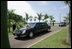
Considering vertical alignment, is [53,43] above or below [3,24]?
below

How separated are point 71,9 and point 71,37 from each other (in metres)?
1.84

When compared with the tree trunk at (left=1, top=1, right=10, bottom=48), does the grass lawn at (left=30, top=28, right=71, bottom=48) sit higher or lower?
lower

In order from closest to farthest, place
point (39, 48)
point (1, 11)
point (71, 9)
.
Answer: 1. point (1, 11)
2. point (39, 48)
3. point (71, 9)

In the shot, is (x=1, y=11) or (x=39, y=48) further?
(x=39, y=48)

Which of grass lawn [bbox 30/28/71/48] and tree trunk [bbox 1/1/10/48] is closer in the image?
tree trunk [bbox 1/1/10/48]

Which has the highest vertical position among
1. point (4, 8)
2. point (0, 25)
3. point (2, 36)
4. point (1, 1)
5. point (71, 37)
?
point (1, 1)

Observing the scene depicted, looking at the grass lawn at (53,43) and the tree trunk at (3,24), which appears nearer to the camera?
the tree trunk at (3,24)

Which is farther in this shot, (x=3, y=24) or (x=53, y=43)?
(x=53, y=43)

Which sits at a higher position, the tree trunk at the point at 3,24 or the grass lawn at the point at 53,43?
the tree trunk at the point at 3,24

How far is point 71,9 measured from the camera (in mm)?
6383

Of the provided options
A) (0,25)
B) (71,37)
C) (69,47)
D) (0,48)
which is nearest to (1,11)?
(0,25)

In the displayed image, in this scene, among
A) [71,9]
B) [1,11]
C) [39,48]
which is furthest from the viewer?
[71,9]

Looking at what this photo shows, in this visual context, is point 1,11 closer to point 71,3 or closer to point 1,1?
point 1,1

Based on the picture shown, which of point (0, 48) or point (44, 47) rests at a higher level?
point (0, 48)
